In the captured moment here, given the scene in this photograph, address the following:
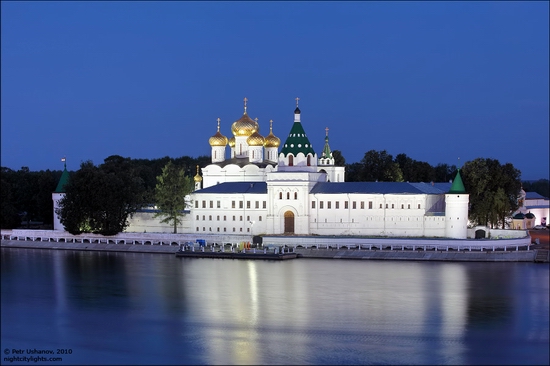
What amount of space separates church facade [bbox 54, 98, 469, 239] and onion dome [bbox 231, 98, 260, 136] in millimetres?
4755

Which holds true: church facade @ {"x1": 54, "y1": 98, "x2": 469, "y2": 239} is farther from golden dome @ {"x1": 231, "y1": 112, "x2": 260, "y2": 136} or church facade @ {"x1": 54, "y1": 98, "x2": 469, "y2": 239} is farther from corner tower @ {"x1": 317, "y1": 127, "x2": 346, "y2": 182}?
corner tower @ {"x1": 317, "y1": 127, "x2": 346, "y2": 182}

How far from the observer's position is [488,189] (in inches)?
1813

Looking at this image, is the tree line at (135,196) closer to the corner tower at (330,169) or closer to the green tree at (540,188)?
the corner tower at (330,169)

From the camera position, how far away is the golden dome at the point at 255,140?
168 feet

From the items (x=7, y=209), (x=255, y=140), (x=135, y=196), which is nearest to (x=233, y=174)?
(x=255, y=140)

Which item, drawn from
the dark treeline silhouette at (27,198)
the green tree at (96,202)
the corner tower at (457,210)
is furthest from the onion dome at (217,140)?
the corner tower at (457,210)

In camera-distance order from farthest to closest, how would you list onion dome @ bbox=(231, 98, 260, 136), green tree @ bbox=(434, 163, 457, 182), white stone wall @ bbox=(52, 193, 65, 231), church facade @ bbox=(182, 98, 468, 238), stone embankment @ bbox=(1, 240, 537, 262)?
green tree @ bbox=(434, 163, 457, 182)
onion dome @ bbox=(231, 98, 260, 136)
white stone wall @ bbox=(52, 193, 65, 231)
church facade @ bbox=(182, 98, 468, 238)
stone embankment @ bbox=(1, 240, 537, 262)

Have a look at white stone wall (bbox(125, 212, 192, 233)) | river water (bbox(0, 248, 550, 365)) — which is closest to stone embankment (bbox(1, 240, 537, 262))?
river water (bbox(0, 248, 550, 365))

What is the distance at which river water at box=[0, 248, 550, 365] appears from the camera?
73.3ft

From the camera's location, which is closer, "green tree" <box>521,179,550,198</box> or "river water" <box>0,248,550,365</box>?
"river water" <box>0,248,550,365</box>

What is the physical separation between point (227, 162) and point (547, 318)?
28.5m

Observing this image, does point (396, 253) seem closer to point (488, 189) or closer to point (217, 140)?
point (488, 189)

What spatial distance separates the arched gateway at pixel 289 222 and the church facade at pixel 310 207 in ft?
0.16

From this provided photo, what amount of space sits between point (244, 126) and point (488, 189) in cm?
1424
